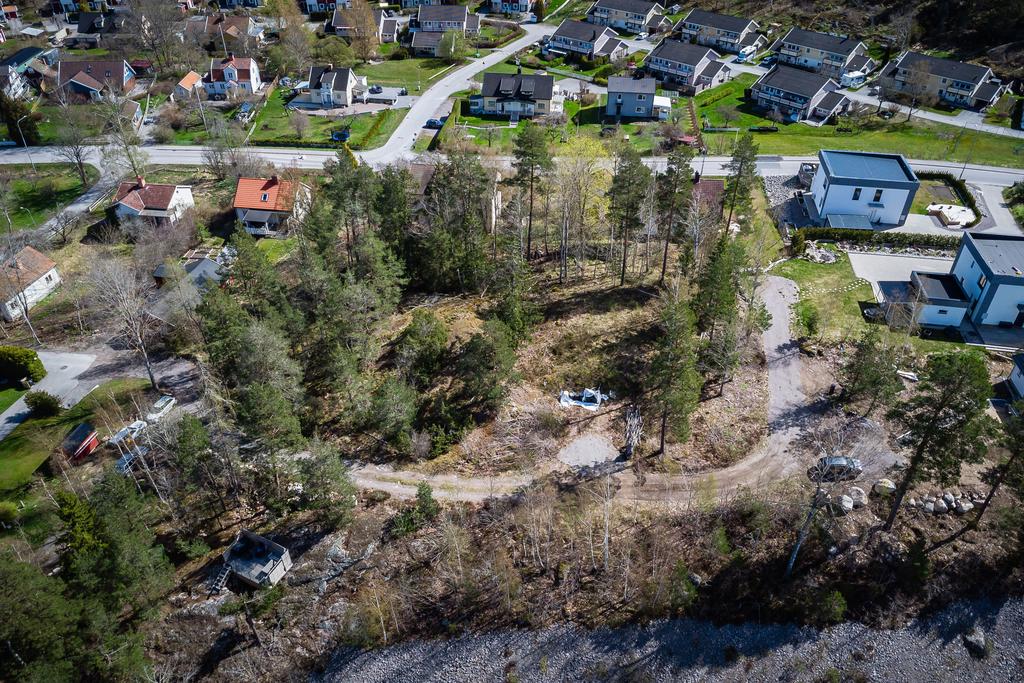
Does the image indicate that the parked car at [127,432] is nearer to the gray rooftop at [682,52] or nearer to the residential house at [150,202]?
the residential house at [150,202]

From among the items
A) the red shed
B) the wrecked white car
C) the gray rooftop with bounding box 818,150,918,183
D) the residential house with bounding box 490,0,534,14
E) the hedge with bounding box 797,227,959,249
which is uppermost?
the residential house with bounding box 490,0,534,14

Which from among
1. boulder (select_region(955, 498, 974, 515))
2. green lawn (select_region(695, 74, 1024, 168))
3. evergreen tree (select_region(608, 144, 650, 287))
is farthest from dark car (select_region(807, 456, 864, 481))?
green lawn (select_region(695, 74, 1024, 168))

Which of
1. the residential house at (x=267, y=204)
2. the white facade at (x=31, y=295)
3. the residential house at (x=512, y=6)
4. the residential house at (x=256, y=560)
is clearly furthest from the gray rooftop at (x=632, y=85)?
the residential house at (x=256, y=560)

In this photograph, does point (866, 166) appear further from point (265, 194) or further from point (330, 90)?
point (330, 90)

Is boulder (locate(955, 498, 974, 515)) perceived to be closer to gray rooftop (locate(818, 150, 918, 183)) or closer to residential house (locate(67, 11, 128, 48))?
gray rooftop (locate(818, 150, 918, 183))

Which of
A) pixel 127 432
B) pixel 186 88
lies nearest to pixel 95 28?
pixel 186 88

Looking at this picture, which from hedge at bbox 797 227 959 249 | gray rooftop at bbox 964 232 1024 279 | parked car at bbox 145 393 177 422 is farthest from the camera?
hedge at bbox 797 227 959 249

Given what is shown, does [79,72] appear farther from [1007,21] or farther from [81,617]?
[1007,21]
